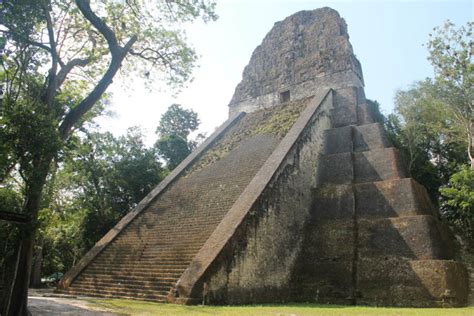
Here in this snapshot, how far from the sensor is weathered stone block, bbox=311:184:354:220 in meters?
10.8

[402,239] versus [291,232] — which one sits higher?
[291,232]

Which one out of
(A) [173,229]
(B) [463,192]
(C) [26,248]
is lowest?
(C) [26,248]

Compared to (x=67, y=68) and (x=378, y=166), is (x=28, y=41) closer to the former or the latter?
(x=67, y=68)

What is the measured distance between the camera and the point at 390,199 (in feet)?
34.6

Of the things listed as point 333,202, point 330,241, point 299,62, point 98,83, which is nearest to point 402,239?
point 330,241

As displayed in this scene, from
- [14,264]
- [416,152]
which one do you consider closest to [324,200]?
[14,264]

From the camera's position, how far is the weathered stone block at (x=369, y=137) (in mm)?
13039

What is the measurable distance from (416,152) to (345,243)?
10338 millimetres

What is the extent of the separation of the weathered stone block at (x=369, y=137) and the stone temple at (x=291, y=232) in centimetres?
4

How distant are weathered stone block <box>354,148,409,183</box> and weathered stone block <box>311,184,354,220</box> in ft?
2.63

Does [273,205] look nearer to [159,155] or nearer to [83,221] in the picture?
[83,221]

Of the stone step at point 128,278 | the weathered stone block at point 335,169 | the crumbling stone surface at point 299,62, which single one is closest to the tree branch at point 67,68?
the stone step at point 128,278

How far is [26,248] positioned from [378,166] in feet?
30.7

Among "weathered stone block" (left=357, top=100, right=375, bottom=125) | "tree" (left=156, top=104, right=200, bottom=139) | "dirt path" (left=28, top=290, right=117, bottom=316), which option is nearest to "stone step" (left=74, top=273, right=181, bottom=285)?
"dirt path" (left=28, top=290, right=117, bottom=316)
